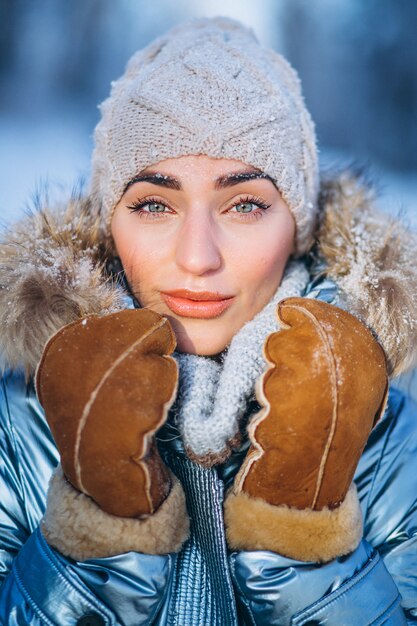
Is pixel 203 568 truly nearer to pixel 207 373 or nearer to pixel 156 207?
pixel 207 373

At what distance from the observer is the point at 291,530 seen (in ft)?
3.53

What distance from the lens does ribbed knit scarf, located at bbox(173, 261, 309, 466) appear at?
116 cm

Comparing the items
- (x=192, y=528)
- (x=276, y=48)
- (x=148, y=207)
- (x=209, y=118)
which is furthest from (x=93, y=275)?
(x=276, y=48)

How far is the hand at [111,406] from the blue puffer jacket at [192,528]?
145 millimetres

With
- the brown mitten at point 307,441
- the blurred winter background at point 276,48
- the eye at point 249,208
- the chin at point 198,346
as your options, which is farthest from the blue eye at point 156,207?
the blurred winter background at point 276,48

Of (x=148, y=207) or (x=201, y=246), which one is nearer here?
(x=201, y=246)

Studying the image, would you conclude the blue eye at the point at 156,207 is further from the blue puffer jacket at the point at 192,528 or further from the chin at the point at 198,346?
the chin at the point at 198,346

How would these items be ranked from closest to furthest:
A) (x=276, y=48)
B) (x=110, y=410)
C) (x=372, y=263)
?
(x=110, y=410), (x=372, y=263), (x=276, y=48)

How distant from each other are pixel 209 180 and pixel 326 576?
86 centimetres

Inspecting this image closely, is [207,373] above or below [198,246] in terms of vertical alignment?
below

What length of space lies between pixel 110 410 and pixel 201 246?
46 cm

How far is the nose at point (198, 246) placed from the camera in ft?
4.26

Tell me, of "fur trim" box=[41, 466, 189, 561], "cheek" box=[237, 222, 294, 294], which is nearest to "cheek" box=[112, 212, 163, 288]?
"cheek" box=[237, 222, 294, 294]

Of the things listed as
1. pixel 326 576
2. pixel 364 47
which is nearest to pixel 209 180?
pixel 326 576
